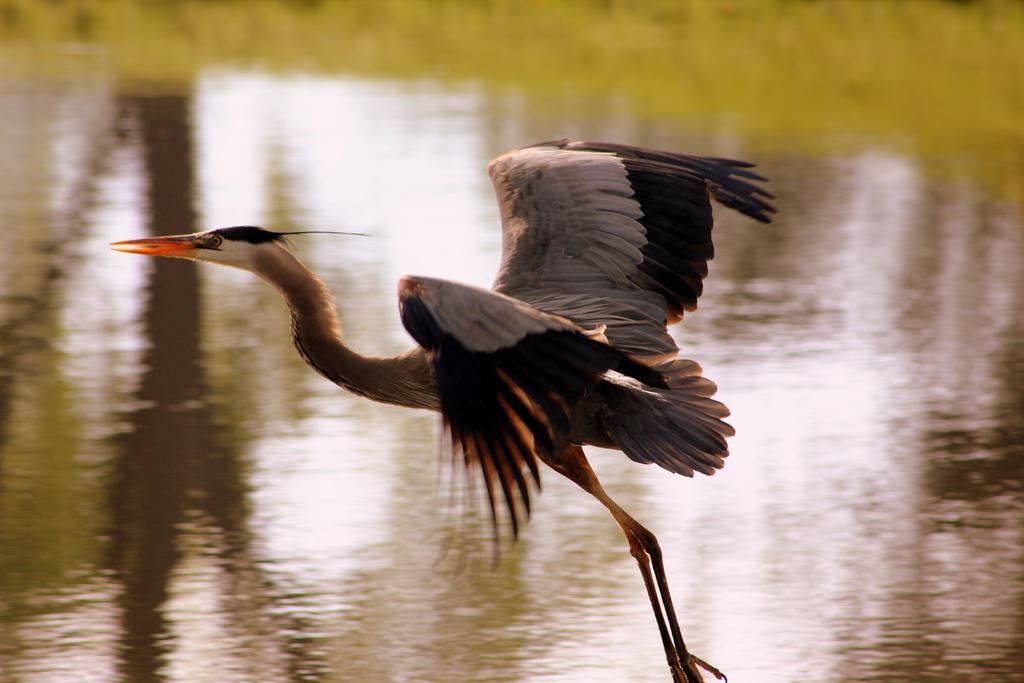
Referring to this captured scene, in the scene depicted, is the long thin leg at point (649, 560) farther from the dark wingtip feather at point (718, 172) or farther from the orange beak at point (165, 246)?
the orange beak at point (165, 246)

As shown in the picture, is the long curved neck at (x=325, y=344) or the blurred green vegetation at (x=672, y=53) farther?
the blurred green vegetation at (x=672, y=53)

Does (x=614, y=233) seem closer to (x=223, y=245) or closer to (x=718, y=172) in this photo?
(x=718, y=172)

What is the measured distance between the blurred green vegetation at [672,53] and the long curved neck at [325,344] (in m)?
8.52

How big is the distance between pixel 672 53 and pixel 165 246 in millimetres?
14259

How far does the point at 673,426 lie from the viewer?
498 centimetres

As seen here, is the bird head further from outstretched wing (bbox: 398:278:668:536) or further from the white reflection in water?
the white reflection in water

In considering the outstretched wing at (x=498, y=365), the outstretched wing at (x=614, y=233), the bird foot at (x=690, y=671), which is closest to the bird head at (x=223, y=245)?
the outstretched wing at (x=614, y=233)

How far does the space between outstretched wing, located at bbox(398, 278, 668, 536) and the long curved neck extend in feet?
2.73

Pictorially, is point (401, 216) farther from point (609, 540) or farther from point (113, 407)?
point (609, 540)

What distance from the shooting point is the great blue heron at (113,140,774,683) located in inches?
170

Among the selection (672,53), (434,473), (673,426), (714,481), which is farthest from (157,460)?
(672,53)

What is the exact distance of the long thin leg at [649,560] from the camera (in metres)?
4.99

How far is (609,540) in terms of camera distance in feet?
20.5

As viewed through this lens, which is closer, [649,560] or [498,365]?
[498,365]
